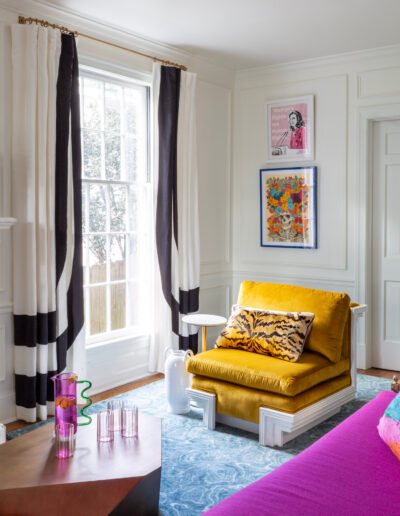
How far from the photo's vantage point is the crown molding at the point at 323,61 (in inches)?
179

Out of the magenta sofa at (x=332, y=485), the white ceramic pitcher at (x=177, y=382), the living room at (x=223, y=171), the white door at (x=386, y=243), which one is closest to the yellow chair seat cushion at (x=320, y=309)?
the living room at (x=223, y=171)

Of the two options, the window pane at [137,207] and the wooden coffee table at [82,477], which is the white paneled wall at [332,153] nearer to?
the window pane at [137,207]

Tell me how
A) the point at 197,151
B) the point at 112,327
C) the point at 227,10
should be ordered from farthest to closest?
the point at 197,151
the point at 112,327
the point at 227,10

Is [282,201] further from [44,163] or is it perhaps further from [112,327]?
[44,163]

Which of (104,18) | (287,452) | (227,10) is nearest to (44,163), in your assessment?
(104,18)

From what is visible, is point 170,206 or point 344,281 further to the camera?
point 344,281

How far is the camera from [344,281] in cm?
486

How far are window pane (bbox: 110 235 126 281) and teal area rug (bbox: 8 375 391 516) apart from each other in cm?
105

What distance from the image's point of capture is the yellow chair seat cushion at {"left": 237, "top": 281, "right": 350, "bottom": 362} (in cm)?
349

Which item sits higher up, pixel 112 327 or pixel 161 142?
pixel 161 142

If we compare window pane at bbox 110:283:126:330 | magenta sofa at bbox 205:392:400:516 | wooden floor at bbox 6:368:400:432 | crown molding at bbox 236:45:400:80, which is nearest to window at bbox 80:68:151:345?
window pane at bbox 110:283:126:330

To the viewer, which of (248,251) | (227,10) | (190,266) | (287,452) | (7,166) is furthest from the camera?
(248,251)

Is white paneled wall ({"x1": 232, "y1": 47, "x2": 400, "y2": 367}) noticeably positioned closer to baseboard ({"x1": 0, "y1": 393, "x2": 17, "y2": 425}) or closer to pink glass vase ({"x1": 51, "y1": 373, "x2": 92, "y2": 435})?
baseboard ({"x1": 0, "y1": 393, "x2": 17, "y2": 425})

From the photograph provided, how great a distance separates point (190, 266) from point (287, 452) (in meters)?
2.01
